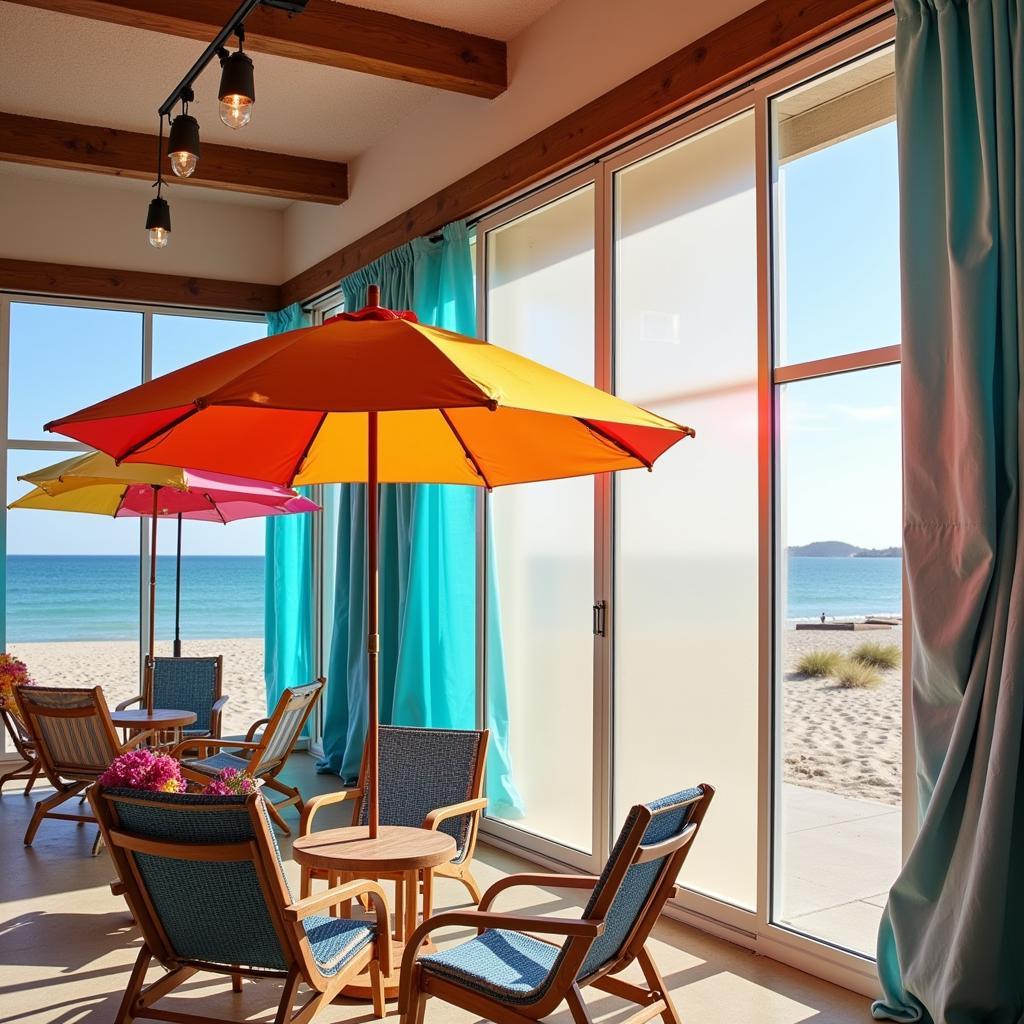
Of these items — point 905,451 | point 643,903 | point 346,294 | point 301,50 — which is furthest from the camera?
point 346,294

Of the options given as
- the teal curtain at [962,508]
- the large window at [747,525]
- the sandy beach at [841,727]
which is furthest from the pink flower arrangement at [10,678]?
the teal curtain at [962,508]

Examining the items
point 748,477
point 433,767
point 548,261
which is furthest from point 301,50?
point 433,767

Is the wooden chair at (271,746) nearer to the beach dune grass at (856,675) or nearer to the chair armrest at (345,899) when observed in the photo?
the chair armrest at (345,899)

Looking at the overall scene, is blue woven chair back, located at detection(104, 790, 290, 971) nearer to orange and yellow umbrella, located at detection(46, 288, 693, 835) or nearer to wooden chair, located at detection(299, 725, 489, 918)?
orange and yellow umbrella, located at detection(46, 288, 693, 835)

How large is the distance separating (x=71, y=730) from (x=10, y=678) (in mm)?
661

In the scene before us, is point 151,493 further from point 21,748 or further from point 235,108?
point 235,108

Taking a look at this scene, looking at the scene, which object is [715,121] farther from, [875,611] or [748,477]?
[875,611]

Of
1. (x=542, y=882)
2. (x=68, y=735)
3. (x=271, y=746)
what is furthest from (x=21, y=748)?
(x=542, y=882)

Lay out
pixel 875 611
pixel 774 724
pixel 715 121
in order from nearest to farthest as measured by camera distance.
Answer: pixel 875 611 < pixel 774 724 < pixel 715 121

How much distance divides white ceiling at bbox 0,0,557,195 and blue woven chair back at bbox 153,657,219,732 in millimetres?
3245

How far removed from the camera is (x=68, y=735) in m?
5.32

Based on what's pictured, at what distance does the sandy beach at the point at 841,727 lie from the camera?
3.61 m

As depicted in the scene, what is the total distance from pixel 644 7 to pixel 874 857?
3.28 m

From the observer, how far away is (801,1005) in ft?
11.1
